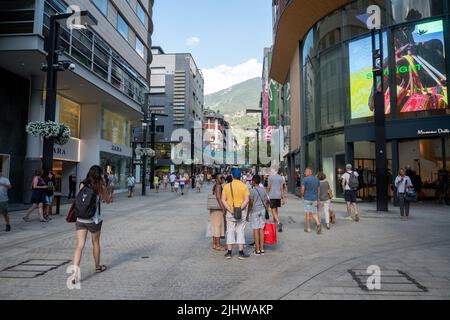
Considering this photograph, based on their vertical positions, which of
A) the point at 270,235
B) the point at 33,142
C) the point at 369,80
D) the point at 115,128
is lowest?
the point at 270,235

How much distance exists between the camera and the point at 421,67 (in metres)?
17.5

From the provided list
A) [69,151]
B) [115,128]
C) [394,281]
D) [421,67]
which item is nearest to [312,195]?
[394,281]

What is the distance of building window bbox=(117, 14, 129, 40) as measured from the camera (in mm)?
26163

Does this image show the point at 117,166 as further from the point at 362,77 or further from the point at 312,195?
the point at 312,195

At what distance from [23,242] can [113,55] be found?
759 inches

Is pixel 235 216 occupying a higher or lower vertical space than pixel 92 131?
lower

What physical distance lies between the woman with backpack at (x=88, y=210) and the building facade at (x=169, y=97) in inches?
2318

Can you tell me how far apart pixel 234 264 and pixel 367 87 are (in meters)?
16.0

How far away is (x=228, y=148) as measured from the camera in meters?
137

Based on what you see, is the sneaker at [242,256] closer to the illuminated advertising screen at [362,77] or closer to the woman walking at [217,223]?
the woman walking at [217,223]

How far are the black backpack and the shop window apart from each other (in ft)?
62.2

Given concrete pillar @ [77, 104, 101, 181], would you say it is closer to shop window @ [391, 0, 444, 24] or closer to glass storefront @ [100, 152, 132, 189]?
glass storefront @ [100, 152, 132, 189]
